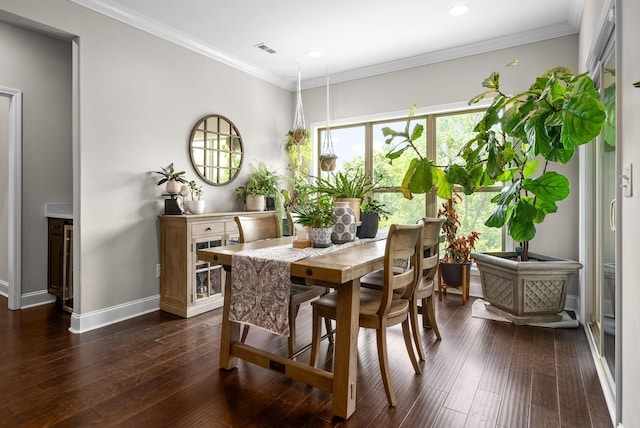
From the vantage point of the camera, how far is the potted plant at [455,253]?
3.85m

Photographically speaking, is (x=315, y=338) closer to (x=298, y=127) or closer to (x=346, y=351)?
(x=346, y=351)

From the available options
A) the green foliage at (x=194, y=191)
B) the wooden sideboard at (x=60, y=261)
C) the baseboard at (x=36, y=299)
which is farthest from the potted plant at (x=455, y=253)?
the baseboard at (x=36, y=299)

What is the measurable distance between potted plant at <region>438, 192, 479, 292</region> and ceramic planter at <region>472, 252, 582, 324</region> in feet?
2.06

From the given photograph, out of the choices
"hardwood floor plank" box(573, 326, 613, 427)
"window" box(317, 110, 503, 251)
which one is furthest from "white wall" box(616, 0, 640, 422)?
"window" box(317, 110, 503, 251)

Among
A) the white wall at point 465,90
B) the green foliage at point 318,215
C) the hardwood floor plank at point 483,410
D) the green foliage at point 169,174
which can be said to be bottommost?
the hardwood floor plank at point 483,410

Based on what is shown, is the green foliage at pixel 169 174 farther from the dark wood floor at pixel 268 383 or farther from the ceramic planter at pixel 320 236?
the ceramic planter at pixel 320 236

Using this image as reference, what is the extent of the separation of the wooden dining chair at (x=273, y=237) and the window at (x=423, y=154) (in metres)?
1.96

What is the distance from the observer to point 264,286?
1.93 metres

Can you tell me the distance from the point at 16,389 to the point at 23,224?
6.89 feet

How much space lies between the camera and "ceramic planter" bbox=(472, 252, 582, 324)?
9.67 feet

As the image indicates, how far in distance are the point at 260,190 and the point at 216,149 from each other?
69 centimetres

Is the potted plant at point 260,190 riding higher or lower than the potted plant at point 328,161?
lower

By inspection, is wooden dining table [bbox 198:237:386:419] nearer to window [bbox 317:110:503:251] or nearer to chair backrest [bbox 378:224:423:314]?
chair backrest [bbox 378:224:423:314]

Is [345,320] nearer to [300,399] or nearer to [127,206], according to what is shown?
[300,399]
